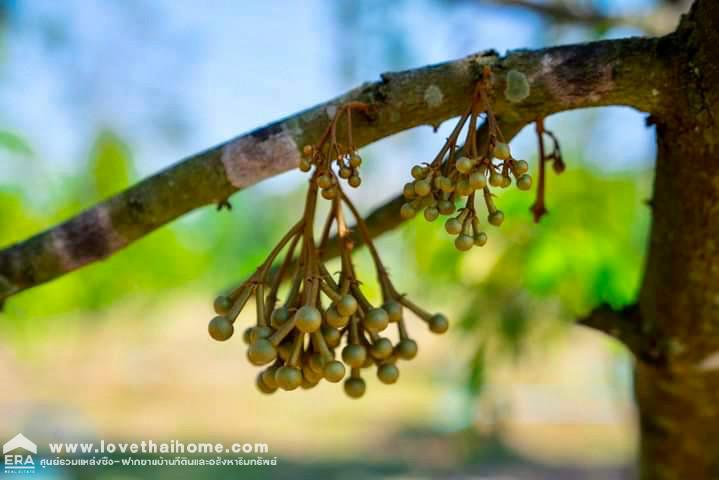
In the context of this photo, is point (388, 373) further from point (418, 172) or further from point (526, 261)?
point (526, 261)

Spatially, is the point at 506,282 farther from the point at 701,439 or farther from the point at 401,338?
the point at 401,338

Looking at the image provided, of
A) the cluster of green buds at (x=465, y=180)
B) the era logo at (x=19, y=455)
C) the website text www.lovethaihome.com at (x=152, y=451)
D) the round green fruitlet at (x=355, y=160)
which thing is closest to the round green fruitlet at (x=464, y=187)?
the cluster of green buds at (x=465, y=180)

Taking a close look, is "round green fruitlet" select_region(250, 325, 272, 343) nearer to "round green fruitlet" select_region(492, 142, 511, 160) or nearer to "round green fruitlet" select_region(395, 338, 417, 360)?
"round green fruitlet" select_region(395, 338, 417, 360)

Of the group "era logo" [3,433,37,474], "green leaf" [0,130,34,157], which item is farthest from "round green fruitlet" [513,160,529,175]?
"era logo" [3,433,37,474]

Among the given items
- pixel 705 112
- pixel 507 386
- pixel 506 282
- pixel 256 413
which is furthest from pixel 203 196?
Answer: pixel 256 413

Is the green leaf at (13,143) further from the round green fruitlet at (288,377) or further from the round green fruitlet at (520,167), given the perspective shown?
the round green fruitlet at (520,167)
